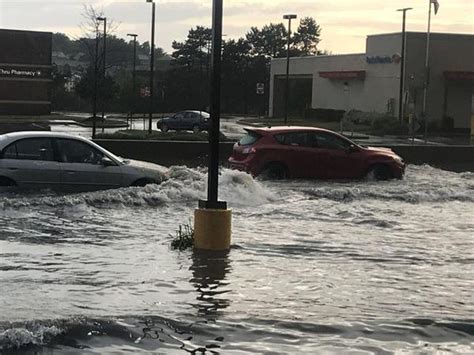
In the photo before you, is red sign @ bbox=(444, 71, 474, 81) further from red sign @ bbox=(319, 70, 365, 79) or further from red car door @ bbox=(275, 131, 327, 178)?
red car door @ bbox=(275, 131, 327, 178)

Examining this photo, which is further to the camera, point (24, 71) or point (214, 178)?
point (24, 71)

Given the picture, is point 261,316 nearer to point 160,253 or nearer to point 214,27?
point 160,253

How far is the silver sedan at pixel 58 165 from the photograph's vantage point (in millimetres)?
13656

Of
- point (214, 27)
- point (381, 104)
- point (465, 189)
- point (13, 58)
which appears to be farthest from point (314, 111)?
point (214, 27)

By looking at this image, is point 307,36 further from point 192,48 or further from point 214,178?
point 214,178

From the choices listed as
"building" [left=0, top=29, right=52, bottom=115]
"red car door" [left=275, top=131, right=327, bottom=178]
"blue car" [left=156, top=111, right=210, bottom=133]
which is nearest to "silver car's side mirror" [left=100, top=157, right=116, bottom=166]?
"red car door" [left=275, top=131, right=327, bottom=178]

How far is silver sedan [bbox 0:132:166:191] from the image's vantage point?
13.7 meters

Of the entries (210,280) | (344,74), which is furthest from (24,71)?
(210,280)

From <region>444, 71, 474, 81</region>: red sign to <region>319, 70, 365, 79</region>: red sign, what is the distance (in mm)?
6882

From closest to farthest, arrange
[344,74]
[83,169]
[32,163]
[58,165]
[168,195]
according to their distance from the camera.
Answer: [32,163], [58,165], [83,169], [168,195], [344,74]

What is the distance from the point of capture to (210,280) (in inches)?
314

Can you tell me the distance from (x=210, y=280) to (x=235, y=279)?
271 millimetres

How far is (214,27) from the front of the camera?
942 centimetres

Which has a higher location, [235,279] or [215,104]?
[215,104]
